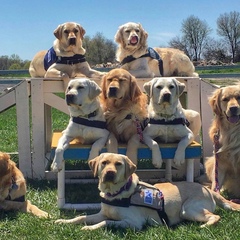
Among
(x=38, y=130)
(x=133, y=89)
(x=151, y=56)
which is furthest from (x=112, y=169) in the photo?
(x=151, y=56)

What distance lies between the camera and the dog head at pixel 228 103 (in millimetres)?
5033

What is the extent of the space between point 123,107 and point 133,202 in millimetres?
1440

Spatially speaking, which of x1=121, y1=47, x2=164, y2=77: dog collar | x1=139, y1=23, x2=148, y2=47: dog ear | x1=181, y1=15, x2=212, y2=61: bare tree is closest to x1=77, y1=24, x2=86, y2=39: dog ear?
x1=121, y1=47, x2=164, y2=77: dog collar

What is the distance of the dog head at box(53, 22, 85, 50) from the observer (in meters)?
6.48

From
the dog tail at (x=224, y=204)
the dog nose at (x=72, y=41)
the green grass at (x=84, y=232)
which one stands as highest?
the dog nose at (x=72, y=41)

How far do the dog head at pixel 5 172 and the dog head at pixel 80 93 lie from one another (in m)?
0.92

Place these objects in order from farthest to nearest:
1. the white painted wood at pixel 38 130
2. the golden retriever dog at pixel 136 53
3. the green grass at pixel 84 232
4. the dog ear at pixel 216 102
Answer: the golden retriever dog at pixel 136 53 < the white painted wood at pixel 38 130 < the dog ear at pixel 216 102 < the green grass at pixel 84 232

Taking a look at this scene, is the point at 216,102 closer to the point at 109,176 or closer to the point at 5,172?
the point at 109,176

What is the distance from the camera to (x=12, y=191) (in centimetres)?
462

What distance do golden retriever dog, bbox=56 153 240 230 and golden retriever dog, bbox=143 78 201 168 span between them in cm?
70

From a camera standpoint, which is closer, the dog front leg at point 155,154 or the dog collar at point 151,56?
the dog front leg at point 155,154

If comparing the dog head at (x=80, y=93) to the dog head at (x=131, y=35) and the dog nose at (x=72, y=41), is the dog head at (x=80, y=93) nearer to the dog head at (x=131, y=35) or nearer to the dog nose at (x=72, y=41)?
the dog nose at (x=72, y=41)

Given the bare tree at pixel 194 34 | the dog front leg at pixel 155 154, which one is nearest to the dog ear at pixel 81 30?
the dog front leg at pixel 155 154

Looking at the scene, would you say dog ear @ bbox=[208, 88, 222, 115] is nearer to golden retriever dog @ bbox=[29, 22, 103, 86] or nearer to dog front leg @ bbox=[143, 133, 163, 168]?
dog front leg @ bbox=[143, 133, 163, 168]
